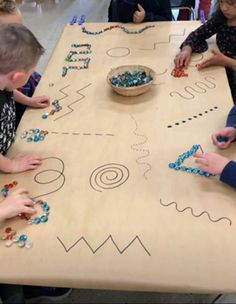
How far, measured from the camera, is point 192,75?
1214mm

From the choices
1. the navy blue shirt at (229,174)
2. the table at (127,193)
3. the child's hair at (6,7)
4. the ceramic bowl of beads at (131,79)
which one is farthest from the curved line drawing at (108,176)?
the child's hair at (6,7)

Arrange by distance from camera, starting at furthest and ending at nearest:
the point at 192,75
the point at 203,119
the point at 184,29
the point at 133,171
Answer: the point at 184,29 < the point at 192,75 < the point at 203,119 < the point at 133,171

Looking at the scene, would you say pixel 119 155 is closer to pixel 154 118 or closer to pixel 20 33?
pixel 154 118

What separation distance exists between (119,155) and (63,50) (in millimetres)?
758

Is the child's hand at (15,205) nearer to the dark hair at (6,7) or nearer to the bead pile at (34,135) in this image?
the bead pile at (34,135)

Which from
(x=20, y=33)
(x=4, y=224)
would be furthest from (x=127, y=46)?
(x=4, y=224)

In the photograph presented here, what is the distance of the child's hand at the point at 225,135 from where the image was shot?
2.89 ft

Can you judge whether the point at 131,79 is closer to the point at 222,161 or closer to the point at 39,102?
the point at 39,102

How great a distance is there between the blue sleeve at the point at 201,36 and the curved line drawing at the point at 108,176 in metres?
0.73

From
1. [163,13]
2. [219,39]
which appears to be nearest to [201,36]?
[219,39]

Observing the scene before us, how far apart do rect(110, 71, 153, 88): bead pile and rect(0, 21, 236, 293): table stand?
0.04 metres

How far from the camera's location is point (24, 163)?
0.87 metres

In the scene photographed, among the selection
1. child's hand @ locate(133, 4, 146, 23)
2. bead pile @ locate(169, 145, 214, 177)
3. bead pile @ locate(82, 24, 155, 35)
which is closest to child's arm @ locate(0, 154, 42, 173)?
bead pile @ locate(169, 145, 214, 177)

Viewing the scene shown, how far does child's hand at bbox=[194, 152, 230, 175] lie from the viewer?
79 cm
